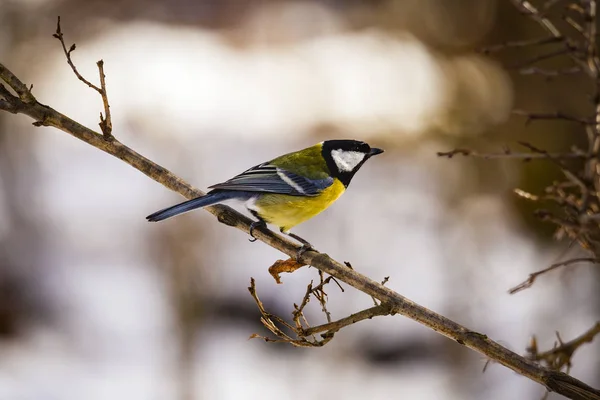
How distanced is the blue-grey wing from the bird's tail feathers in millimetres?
208

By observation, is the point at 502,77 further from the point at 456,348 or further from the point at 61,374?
the point at 61,374

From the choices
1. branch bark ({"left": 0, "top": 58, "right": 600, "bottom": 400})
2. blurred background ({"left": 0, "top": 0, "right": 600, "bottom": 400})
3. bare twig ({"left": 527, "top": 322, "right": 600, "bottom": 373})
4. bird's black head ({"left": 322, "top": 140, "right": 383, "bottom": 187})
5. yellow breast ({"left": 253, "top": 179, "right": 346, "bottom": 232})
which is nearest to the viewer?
branch bark ({"left": 0, "top": 58, "right": 600, "bottom": 400})

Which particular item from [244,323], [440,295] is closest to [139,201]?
[244,323]

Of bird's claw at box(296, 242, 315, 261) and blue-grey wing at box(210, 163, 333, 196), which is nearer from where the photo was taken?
bird's claw at box(296, 242, 315, 261)

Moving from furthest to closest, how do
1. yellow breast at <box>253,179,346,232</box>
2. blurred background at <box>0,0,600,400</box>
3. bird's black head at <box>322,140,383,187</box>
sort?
1. blurred background at <box>0,0,600,400</box>
2. bird's black head at <box>322,140,383,187</box>
3. yellow breast at <box>253,179,346,232</box>

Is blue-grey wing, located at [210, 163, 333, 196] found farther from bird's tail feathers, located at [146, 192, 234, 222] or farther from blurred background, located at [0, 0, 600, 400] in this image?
blurred background, located at [0, 0, 600, 400]

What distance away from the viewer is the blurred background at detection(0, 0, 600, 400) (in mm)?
3359

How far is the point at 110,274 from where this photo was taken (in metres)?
3.60

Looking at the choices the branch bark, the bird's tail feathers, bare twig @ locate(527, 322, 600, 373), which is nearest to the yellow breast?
the bird's tail feathers

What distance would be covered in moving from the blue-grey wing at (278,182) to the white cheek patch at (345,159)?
2.5 inches

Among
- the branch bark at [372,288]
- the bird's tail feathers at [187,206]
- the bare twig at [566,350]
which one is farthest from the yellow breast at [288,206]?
the bare twig at [566,350]

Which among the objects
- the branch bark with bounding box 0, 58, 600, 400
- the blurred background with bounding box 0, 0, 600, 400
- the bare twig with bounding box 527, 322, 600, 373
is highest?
the blurred background with bounding box 0, 0, 600, 400

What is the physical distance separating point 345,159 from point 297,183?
0.17 metres

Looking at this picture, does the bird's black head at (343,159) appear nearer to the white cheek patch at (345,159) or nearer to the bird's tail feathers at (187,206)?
the white cheek patch at (345,159)
